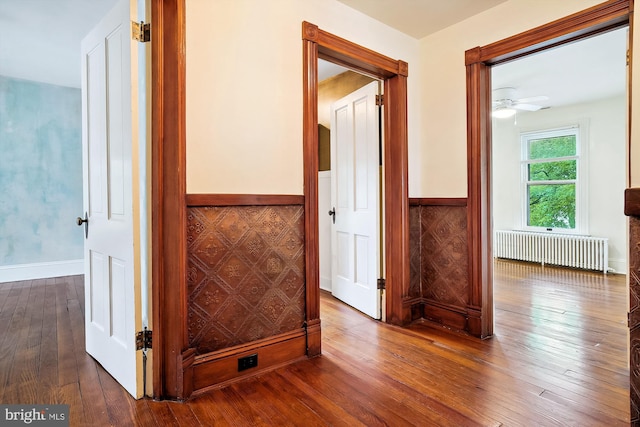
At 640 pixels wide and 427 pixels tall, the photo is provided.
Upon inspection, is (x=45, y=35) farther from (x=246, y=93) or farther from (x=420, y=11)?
(x=420, y=11)

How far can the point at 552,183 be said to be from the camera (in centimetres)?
589

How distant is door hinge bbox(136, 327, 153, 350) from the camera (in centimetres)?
182

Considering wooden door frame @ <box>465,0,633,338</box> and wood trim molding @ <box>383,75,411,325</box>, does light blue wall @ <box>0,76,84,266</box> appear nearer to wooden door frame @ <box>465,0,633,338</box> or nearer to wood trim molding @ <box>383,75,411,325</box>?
wood trim molding @ <box>383,75,411,325</box>

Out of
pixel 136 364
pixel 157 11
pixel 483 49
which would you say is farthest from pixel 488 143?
pixel 136 364

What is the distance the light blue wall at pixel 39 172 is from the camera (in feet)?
15.0

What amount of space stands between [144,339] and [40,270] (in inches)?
164

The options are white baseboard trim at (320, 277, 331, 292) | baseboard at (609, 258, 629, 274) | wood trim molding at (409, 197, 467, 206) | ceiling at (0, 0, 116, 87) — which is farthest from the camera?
baseboard at (609, 258, 629, 274)

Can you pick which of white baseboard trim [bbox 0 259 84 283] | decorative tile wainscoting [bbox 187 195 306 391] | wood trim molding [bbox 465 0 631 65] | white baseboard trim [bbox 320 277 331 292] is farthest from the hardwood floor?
wood trim molding [bbox 465 0 631 65]

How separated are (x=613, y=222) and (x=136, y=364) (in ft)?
20.9

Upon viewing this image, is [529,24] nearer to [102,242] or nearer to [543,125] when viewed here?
[102,242]

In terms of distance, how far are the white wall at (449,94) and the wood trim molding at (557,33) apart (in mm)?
67

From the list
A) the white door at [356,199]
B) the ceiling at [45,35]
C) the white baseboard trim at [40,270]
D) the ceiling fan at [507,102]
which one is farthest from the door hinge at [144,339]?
the ceiling fan at [507,102]

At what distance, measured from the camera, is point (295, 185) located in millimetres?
2293

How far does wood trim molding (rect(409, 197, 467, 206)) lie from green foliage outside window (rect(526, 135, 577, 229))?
13.4 ft
